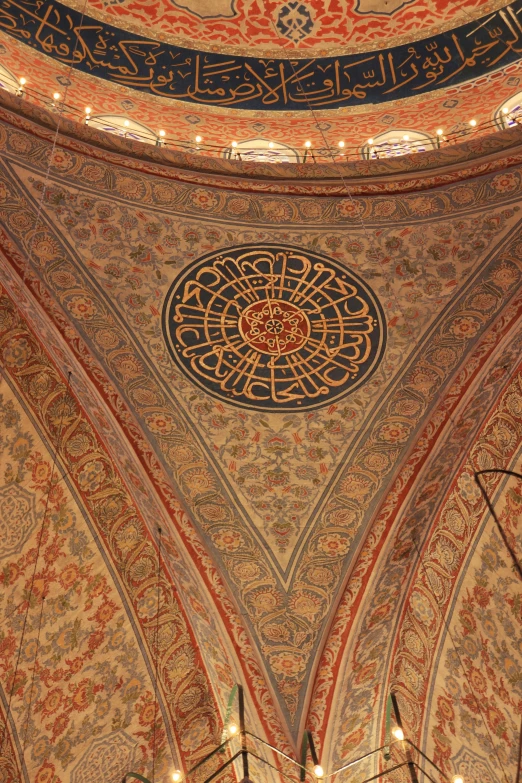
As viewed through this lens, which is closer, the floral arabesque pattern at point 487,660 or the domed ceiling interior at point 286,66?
the floral arabesque pattern at point 487,660

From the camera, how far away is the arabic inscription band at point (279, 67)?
7.37 metres

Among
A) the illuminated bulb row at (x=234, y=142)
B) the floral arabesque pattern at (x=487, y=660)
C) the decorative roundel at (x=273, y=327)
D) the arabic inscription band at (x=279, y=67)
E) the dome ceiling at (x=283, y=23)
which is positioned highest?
the dome ceiling at (x=283, y=23)

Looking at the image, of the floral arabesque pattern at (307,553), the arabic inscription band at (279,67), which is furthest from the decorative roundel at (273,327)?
the arabic inscription band at (279,67)

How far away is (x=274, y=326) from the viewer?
7273 millimetres

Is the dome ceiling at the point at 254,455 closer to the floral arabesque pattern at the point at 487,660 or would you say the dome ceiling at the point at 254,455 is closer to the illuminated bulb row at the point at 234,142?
the floral arabesque pattern at the point at 487,660

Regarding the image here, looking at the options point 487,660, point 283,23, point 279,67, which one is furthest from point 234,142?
point 487,660

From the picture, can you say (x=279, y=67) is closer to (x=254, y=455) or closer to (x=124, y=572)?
(x=254, y=455)

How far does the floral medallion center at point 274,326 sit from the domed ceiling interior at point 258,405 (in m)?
0.02

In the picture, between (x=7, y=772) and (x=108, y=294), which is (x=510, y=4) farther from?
(x=7, y=772)

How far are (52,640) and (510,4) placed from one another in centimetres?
586

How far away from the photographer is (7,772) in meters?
6.54

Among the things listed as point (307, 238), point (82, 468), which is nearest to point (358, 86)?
point (307, 238)

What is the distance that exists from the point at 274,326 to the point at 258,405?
24.6 inches

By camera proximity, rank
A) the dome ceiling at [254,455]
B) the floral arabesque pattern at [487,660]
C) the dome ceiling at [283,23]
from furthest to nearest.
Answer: the dome ceiling at [283,23] → the floral arabesque pattern at [487,660] → the dome ceiling at [254,455]
